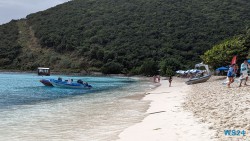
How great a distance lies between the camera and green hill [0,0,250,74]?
9431 cm

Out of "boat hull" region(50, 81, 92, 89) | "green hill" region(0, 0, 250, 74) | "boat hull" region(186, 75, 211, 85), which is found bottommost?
"boat hull" region(50, 81, 92, 89)

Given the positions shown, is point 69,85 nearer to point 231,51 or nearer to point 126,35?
point 231,51

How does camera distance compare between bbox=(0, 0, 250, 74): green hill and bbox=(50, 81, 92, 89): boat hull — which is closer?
bbox=(50, 81, 92, 89): boat hull

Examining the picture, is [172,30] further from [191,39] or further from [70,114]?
[70,114]

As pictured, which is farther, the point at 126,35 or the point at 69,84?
the point at 126,35

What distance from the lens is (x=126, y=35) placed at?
105812mm

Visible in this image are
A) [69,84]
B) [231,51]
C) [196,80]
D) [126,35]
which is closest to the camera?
[196,80]

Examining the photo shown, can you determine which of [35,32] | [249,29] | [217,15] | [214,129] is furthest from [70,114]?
[35,32]

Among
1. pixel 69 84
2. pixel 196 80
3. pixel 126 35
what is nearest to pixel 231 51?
pixel 196 80

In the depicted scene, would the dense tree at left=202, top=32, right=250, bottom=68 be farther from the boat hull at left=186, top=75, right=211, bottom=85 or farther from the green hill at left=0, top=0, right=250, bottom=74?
the green hill at left=0, top=0, right=250, bottom=74

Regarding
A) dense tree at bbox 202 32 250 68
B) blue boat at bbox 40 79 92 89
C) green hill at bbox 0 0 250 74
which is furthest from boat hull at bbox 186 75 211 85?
green hill at bbox 0 0 250 74

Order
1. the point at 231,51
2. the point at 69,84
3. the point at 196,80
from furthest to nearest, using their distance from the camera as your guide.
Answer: the point at 69,84 < the point at 231,51 < the point at 196,80

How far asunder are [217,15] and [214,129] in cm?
10531

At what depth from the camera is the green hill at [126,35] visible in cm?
9431
